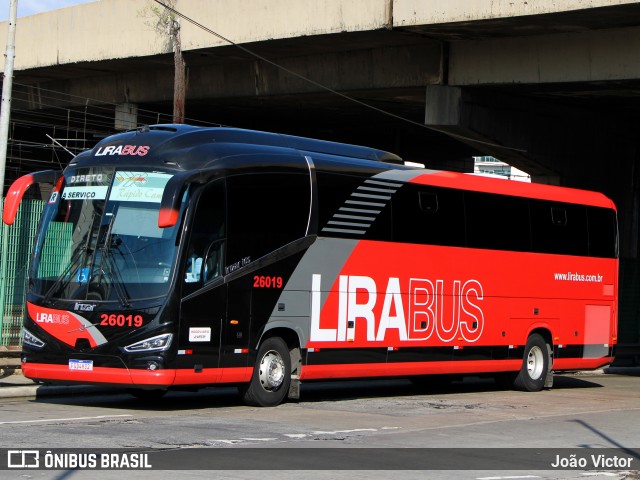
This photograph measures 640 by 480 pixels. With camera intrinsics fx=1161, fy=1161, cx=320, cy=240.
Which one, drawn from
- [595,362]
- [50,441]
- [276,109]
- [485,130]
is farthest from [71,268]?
[276,109]

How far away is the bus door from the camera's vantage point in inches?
588

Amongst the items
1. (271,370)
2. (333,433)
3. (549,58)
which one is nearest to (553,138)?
(549,58)

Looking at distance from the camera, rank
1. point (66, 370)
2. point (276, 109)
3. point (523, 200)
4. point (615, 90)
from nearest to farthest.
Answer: point (66, 370) → point (523, 200) → point (615, 90) → point (276, 109)

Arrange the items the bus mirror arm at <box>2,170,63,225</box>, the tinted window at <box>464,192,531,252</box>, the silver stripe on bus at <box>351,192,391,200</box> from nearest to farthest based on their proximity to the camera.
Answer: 1. the bus mirror arm at <box>2,170,63,225</box>
2. the silver stripe on bus at <box>351,192,391,200</box>
3. the tinted window at <box>464,192,531,252</box>

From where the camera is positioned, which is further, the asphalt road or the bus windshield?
the bus windshield

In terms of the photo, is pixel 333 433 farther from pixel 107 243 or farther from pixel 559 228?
pixel 559 228

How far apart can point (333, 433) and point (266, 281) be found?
3.62 m

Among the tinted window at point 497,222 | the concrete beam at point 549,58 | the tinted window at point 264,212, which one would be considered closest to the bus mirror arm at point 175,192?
the tinted window at point 264,212

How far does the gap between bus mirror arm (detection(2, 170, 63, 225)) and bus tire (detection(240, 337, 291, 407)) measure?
3.73 m

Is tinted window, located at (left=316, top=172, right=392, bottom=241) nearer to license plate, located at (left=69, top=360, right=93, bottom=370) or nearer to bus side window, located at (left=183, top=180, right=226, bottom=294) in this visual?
bus side window, located at (left=183, top=180, right=226, bottom=294)

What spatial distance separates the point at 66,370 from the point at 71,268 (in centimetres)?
135

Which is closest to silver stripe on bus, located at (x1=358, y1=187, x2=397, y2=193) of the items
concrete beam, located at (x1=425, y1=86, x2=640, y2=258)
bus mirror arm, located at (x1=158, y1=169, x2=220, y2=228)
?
bus mirror arm, located at (x1=158, y1=169, x2=220, y2=228)

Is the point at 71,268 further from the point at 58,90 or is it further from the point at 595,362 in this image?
the point at 58,90

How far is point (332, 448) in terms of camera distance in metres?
11.6
